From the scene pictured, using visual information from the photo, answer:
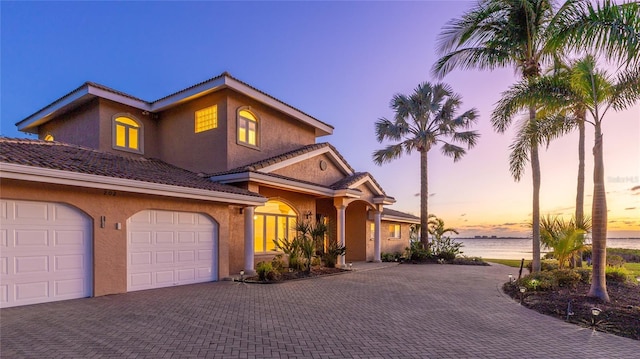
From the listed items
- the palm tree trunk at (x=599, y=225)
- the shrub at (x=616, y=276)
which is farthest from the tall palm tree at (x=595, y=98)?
the shrub at (x=616, y=276)

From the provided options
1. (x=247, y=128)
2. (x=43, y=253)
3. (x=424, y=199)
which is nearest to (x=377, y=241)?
(x=424, y=199)

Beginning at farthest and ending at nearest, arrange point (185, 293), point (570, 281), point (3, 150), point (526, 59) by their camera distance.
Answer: point (526, 59) < point (570, 281) < point (185, 293) < point (3, 150)

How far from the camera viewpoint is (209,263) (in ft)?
39.3

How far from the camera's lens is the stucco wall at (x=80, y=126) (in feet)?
50.5

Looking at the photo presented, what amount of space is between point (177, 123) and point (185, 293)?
9.36m

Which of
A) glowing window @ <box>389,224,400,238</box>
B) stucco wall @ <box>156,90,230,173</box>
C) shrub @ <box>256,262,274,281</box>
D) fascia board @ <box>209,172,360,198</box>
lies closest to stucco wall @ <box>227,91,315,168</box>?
stucco wall @ <box>156,90,230,173</box>

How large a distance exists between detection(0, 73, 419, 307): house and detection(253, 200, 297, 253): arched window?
49 mm

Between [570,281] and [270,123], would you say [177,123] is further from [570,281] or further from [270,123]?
[570,281]

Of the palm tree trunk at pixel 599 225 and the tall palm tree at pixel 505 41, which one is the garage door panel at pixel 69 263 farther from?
the tall palm tree at pixel 505 41

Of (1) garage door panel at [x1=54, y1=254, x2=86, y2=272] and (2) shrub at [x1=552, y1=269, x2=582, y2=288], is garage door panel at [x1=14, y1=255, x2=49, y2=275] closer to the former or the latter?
(1) garage door panel at [x1=54, y1=254, x2=86, y2=272]

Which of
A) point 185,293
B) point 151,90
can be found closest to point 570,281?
point 185,293

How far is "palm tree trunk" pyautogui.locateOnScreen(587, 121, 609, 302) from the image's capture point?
29.6 feet

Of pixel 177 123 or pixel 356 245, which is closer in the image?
pixel 177 123

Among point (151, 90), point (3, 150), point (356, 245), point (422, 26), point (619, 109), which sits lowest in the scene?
point (356, 245)
